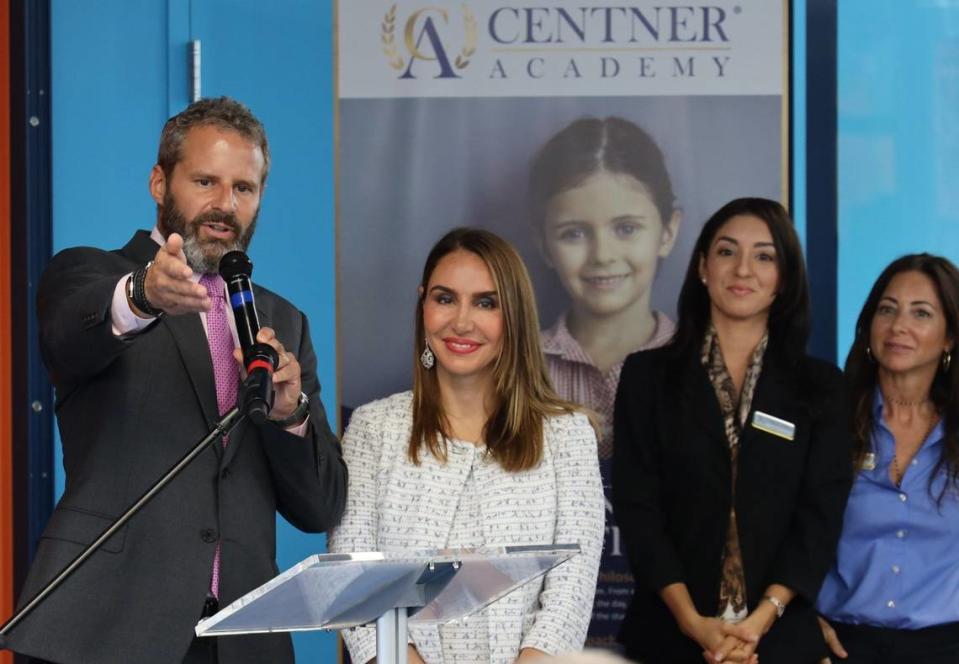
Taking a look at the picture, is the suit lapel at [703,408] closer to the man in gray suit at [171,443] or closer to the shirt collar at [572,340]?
the shirt collar at [572,340]

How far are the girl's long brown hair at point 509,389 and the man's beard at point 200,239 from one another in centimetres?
66

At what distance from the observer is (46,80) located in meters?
4.49

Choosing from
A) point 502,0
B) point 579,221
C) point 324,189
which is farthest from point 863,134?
point 324,189

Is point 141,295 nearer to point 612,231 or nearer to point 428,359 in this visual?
point 428,359

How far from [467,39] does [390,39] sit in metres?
0.25

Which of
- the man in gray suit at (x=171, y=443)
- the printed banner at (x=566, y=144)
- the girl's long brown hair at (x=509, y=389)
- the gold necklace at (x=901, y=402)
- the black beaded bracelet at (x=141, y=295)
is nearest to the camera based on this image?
the black beaded bracelet at (x=141, y=295)

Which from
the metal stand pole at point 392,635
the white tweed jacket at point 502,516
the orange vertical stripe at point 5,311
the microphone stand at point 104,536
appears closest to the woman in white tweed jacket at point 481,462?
the white tweed jacket at point 502,516

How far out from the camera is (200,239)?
9.34ft

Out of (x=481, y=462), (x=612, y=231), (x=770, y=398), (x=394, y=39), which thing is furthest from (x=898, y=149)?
(x=481, y=462)

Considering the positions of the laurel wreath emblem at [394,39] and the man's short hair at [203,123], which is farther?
the laurel wreath emblem at [394,39]

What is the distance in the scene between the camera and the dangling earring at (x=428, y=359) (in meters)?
3.35

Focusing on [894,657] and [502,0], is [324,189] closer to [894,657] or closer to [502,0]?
[502,0]

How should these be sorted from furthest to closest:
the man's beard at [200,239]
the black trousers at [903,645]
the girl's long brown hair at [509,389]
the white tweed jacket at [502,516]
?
the black trousers at [903,645] → the girl's long brown hair at [509,389] → the white tweed jacket at [502,516] → the man's beard at [200,239]

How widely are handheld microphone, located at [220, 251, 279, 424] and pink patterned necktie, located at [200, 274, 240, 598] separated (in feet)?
1.36
